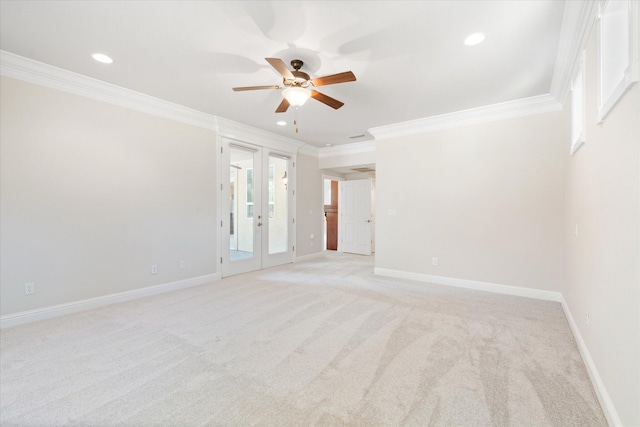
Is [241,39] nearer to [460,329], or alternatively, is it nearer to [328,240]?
[460,329]

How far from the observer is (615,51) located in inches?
61.8

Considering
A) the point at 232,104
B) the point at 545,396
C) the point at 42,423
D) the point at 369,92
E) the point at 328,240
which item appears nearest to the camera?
the point at 42,423

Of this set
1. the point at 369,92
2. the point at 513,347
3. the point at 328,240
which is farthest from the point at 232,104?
the point at 328,240

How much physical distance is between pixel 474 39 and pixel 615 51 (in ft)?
3.68

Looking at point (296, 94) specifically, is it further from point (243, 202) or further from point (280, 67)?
point (243, 202)

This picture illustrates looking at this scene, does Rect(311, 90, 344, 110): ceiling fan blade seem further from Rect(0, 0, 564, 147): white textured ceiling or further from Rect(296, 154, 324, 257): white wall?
Rect(296, 154, 324, 257): white wall

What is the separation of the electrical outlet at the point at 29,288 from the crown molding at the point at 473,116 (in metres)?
5.12

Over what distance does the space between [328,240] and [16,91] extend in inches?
273

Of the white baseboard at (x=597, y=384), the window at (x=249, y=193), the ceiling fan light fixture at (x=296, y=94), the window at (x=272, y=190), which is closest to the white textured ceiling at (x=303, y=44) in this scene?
the ceiling fan light fixture at (x=296, y=94)

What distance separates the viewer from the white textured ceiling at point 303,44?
2113 mm

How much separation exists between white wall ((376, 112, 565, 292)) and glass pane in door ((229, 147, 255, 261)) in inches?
98.5

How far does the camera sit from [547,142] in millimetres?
3746

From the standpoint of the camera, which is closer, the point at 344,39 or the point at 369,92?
the point at 344,39

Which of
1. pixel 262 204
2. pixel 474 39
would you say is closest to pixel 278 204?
pixel 262 204
